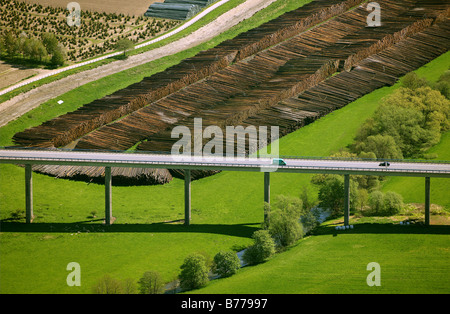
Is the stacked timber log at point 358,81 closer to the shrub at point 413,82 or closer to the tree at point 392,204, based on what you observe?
the shrub at point 413,82

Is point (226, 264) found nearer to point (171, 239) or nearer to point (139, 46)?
point (171, 239)

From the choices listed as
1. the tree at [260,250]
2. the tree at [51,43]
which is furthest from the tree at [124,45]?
the tree at [260,250]

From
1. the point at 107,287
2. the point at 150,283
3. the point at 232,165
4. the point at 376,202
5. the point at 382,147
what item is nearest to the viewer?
the point at 107,287

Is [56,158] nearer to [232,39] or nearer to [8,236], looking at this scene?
[8,236]

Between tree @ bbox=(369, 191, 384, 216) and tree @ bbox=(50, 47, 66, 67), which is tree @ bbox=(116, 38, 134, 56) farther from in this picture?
tree @ bbox=(369, 191, 384, 216)

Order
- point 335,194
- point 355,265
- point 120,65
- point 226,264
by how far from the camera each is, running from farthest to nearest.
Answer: point 120,65, point 335,194, point 355,265, point 226,264

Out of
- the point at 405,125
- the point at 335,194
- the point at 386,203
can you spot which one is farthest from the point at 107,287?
the point at 405,125

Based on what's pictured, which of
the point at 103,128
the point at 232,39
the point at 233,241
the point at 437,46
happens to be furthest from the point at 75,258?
the point at 437,46
